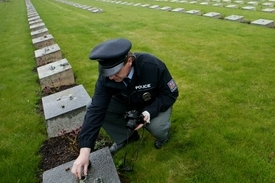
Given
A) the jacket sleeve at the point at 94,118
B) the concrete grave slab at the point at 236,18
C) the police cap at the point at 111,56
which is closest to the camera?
Result: the police cap at the point at 111,56

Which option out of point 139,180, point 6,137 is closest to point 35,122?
point 6,137

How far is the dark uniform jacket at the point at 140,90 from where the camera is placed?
8.32ft

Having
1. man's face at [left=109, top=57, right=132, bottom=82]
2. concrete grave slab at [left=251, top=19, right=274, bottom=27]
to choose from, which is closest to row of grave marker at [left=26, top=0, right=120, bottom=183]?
man's face at [left=109, top=57, right=132, bottom=82]

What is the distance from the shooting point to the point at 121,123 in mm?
3072

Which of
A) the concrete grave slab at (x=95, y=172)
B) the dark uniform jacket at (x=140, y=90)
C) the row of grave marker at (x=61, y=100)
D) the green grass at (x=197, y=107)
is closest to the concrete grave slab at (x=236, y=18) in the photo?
the green grass at (x=197, y=107)

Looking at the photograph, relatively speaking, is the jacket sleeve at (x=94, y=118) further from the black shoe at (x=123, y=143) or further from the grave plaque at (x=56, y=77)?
the grave plaque at (x=56, y=77)

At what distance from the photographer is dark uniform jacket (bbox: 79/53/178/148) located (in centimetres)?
254

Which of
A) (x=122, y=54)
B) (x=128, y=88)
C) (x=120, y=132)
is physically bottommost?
(x=120, y=132)

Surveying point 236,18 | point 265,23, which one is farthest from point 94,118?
point 236,18

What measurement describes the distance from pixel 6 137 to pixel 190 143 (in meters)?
2.55

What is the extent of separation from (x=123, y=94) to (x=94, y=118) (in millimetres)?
425

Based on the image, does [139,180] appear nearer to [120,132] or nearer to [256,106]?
[120,132]

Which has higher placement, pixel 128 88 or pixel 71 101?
pixel 128 88

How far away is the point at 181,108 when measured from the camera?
13.1 feet
